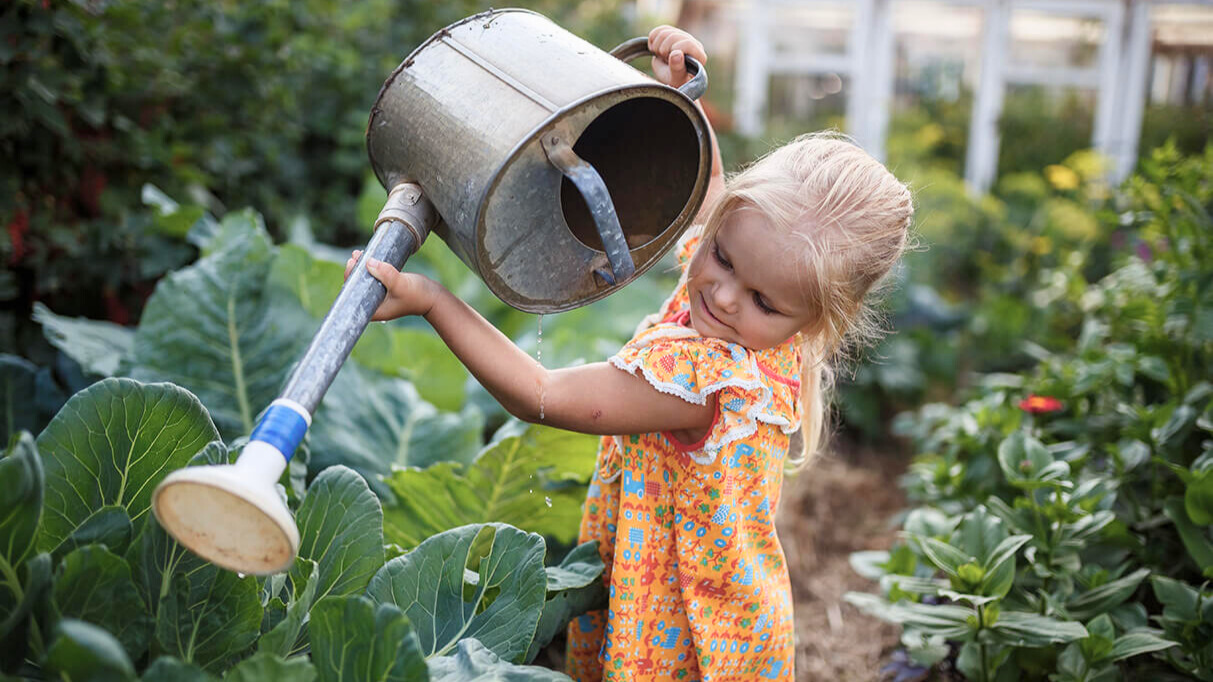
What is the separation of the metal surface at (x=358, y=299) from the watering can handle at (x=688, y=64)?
1.18 ft

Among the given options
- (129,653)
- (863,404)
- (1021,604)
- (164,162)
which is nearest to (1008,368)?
(863,404)

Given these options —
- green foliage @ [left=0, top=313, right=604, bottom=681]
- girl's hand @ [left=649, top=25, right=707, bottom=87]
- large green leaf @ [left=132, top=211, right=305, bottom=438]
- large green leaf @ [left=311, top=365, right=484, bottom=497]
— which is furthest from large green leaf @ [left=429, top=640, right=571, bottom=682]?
large green leaf @ [left=132, top=211, right=305, bottom=438]

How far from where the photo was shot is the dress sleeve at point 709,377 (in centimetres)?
137

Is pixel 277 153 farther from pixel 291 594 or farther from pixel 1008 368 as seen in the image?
pixel 1008 368

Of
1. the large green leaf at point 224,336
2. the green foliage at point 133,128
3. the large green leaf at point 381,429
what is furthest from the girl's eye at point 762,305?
the green foliage at point 133,128

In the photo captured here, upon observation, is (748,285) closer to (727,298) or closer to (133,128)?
(727,298)

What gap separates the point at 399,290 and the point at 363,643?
0.42 metres

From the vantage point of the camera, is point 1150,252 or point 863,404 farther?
point 863,404

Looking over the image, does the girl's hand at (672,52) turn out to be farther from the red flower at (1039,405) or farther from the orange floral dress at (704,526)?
the red flower at (1039,405)

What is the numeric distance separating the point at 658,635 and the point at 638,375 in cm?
43

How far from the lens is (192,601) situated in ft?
4.05

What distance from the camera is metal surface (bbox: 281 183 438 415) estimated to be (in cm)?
106

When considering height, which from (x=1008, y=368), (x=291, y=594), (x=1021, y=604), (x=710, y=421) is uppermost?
(x=710, y=421)

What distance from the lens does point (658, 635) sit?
1.50 meters
